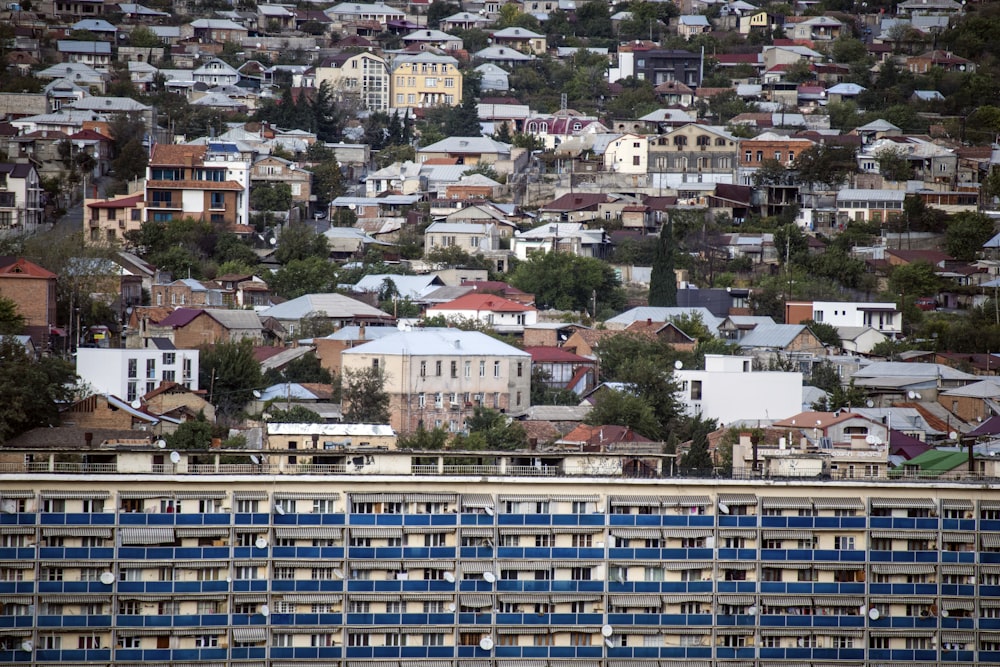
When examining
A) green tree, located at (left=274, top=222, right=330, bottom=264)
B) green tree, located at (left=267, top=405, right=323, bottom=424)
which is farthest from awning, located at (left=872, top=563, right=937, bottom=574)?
green tree, located at (left=274, top=222, right=330, bottom=264)

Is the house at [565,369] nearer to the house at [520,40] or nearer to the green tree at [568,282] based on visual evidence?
the green tree at [568,282]

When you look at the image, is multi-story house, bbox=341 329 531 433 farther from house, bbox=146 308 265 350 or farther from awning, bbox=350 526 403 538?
awning, bbox=350 526 403 538

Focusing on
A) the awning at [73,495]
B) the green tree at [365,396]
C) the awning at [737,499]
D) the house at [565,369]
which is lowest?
the house at [565,369]

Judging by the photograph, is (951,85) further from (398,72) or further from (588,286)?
(588,286)

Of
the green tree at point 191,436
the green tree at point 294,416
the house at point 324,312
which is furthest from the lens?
the house at point 324,312

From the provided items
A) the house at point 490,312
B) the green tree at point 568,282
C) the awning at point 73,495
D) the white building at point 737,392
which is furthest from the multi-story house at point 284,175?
the awning at point 73,495

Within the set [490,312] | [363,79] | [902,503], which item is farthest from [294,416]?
[363,79]
